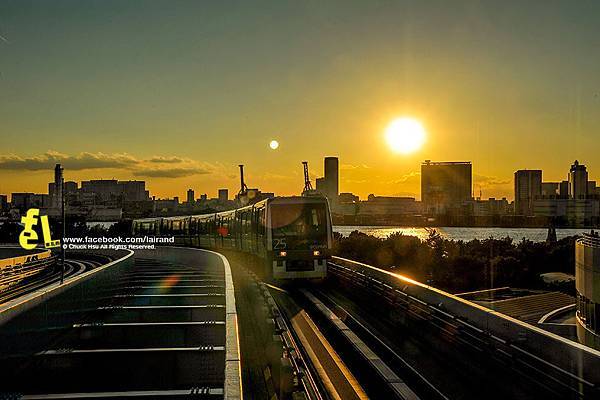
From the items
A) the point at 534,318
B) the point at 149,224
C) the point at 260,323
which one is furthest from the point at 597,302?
the point at 149,224

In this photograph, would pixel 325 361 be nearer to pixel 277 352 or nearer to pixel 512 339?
pixel 277 352

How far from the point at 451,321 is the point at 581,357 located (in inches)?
237

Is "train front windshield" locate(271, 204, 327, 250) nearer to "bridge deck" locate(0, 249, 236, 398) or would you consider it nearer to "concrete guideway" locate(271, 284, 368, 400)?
"concrete guideway" locate(271, 284, 368, 400)

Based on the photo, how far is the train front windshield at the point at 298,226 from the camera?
29.9 metres

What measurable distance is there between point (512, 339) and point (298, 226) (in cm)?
1716

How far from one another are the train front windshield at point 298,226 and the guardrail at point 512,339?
8367 millimetres

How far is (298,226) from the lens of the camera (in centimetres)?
3005

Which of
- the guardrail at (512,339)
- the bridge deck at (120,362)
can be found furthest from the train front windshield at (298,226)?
the bridge deck at (120,362)

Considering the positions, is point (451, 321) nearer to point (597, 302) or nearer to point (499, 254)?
point (597, 302)

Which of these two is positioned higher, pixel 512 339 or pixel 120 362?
pixel 512 339

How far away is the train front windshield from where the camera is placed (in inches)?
1177

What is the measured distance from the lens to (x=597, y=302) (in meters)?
25.9

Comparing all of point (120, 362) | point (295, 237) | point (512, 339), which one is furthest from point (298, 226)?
point (120, 362)

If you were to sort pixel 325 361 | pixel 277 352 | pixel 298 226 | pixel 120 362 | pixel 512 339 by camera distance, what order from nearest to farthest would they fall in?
pixel 277 352, pixel 120 362, pixel 512 339, pixel 325 361, pixel 298 226
